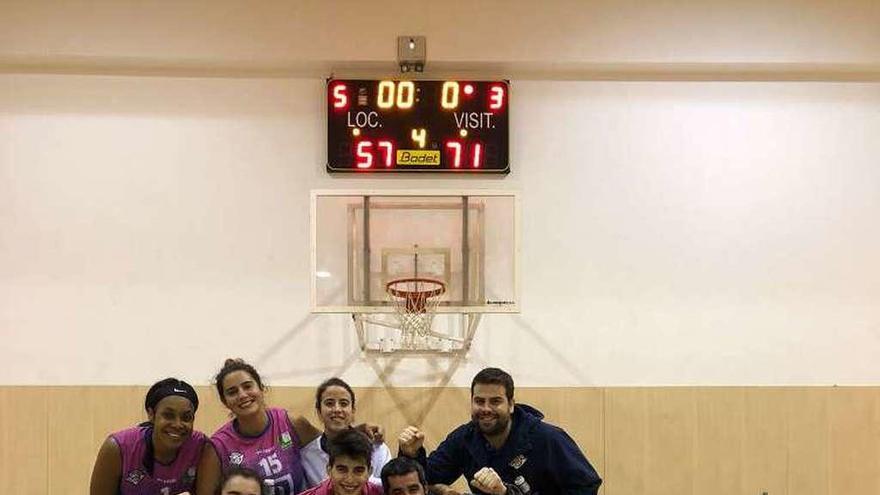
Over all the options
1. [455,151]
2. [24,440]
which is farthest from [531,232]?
[24,440]

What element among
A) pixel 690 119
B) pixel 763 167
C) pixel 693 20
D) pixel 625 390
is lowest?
pixel 625 390

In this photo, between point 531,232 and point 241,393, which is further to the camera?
point 531,232

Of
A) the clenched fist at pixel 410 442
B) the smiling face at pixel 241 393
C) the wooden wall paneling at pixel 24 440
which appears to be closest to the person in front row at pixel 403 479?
the clenched fist at pixel 410 442

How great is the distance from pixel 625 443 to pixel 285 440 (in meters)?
2.43

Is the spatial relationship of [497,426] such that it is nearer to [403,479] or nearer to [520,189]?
[403,479]

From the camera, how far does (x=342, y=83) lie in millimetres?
4766

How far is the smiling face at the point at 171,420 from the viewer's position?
3.01 meters

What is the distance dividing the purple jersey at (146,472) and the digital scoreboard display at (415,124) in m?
2.21

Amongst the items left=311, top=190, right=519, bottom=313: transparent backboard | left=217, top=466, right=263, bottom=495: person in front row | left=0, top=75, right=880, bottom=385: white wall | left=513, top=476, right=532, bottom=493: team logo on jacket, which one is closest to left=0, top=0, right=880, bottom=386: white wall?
left=0, top=75, right=880, bottom=385: white wall

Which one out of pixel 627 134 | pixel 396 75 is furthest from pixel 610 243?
pixel 396 75

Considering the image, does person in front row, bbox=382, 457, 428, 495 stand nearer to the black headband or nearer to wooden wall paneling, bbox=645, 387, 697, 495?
the black headband

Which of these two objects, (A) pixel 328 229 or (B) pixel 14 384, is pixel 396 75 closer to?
(A) pixel 328 229

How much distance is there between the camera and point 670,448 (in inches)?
189

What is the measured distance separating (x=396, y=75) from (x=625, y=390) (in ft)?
8.45
